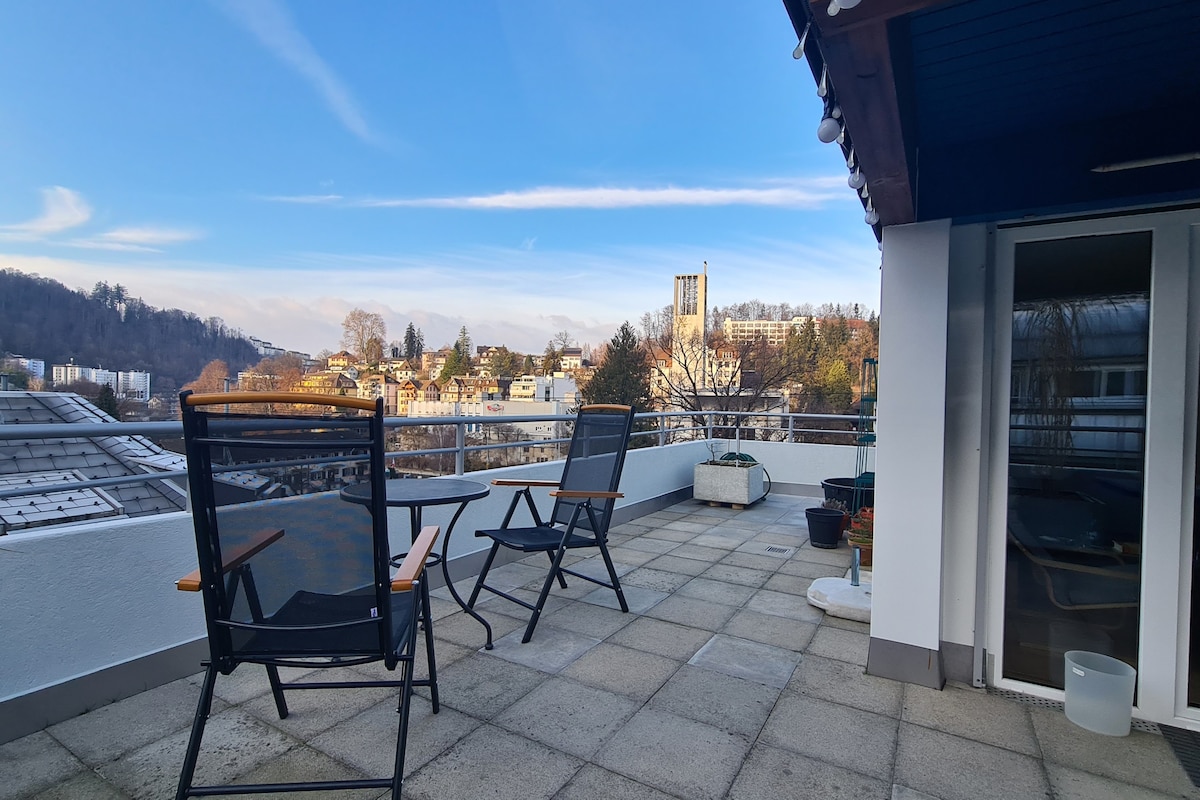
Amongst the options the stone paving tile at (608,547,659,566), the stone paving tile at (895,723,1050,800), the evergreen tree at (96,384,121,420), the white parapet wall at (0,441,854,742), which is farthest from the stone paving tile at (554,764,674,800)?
the evergreen tree at (96,384,121,420)

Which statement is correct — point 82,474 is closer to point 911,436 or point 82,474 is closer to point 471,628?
point 471,628

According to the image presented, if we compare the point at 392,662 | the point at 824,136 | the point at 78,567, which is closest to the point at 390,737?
the point at 392,662

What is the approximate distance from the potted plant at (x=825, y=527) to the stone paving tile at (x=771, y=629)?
1.63 meters

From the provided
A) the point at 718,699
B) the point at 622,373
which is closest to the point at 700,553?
the point at 718,699

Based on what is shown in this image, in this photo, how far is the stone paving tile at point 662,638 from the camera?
2740 mm

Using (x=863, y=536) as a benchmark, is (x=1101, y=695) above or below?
below

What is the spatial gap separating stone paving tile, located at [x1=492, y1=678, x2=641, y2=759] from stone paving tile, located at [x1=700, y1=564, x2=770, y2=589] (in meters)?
1.68

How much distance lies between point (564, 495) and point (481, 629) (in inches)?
29.1

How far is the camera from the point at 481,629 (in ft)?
9.66

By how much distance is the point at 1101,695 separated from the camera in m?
2.10

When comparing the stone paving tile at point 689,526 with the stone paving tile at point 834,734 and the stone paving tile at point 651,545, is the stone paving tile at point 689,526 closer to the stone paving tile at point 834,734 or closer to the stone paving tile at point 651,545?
the stone paving tile at point 651,545

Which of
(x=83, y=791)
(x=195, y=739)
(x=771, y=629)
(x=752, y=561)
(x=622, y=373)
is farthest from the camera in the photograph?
(x=622, y=373)

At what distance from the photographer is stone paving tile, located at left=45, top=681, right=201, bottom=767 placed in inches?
74.9

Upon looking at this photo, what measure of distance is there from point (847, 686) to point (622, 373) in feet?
94.0
